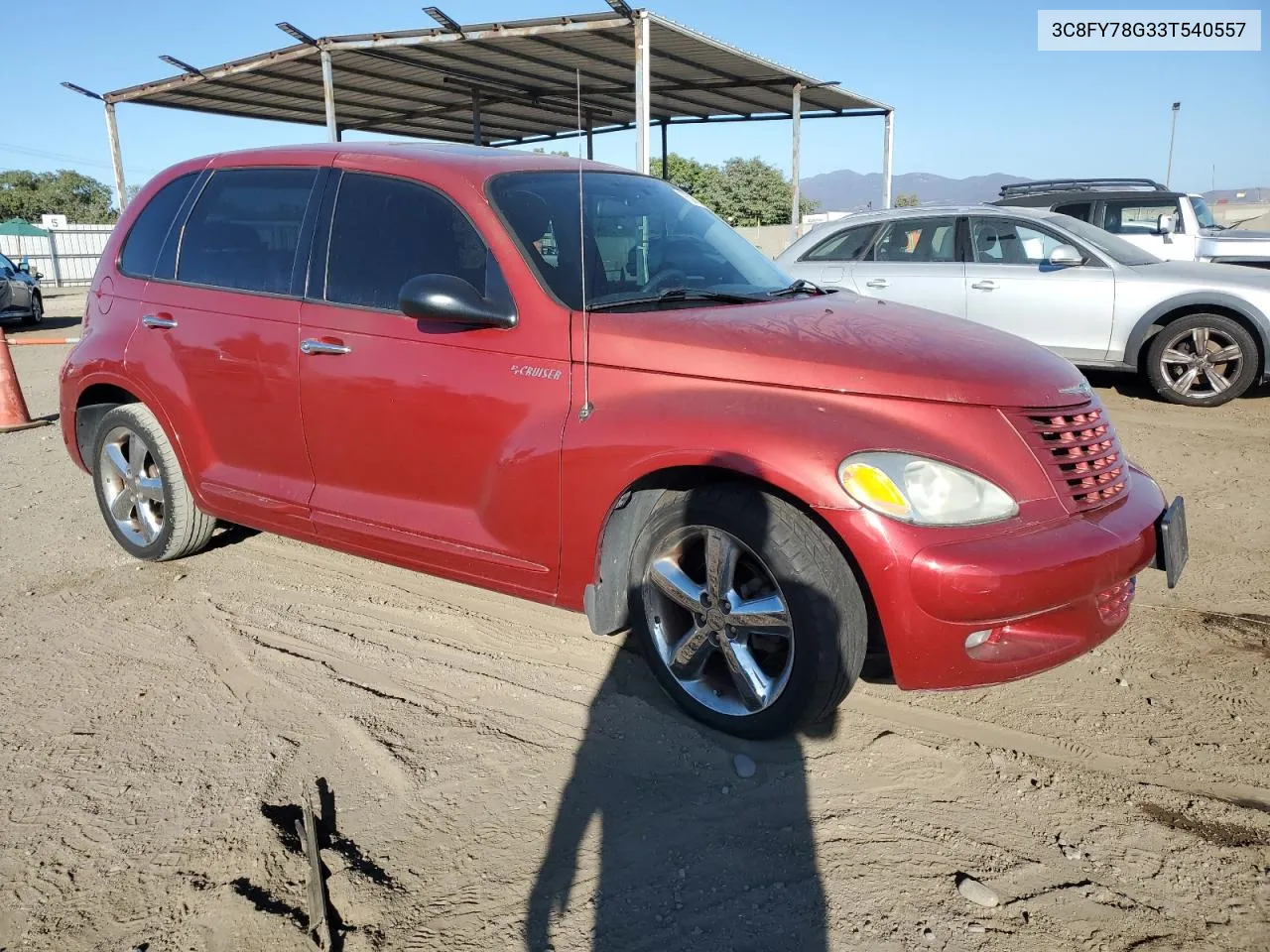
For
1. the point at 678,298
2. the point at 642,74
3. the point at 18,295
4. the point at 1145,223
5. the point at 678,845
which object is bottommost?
the point at 678,845

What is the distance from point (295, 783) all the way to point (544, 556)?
1.04 m

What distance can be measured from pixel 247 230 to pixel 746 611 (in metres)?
2.77

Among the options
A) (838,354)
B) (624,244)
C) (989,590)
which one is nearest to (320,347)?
(624,244)

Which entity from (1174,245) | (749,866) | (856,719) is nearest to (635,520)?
(856,719)

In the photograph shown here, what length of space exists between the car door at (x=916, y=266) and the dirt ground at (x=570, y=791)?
4.75m

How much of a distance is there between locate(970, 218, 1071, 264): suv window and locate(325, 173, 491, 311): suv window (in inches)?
247

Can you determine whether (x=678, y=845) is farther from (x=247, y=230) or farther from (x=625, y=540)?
(x=247, y=230)

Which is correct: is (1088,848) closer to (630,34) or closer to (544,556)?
(544,556)

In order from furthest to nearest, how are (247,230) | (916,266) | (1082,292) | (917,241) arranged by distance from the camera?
(917,241), (916,266), (1082,292), (247,230)

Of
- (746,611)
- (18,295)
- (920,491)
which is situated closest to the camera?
(920,491)

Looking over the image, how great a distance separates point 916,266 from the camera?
8734mm

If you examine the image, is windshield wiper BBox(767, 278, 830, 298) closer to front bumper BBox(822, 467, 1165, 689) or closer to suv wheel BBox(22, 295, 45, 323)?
front bumper BBox(822, 467, 1165, 689)

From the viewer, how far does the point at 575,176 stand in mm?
3963

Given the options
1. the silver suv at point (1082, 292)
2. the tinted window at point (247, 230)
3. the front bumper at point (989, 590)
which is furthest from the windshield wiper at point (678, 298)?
the silver suv at point (1082, 292)
